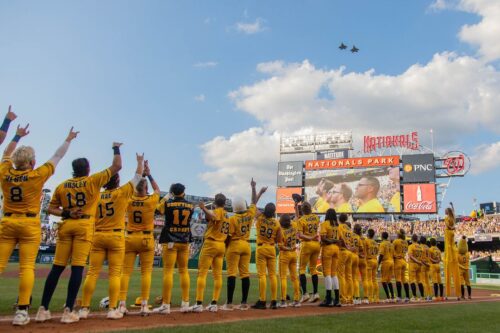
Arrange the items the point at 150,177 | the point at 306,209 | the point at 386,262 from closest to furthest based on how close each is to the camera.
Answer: the point at 150,177
the point at 306,209
the point at 386,262

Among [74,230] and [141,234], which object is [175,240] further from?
[74,230]

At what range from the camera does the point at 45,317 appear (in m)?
5.84

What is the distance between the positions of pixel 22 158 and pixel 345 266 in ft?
25.9

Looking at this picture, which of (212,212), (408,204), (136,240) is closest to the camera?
(136,240)

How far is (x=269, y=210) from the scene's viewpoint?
891 cm

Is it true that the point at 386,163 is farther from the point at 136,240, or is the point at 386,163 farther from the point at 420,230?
the point at 136,240

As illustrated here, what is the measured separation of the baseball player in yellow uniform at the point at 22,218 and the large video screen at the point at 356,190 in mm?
45340

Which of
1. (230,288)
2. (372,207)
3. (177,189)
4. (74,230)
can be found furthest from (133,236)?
(372,207)

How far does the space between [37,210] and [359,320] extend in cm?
546

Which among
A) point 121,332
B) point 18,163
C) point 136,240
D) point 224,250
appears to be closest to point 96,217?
point 136,240

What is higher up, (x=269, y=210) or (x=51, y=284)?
(x=269, y=210)

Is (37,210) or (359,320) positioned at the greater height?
(37,210)

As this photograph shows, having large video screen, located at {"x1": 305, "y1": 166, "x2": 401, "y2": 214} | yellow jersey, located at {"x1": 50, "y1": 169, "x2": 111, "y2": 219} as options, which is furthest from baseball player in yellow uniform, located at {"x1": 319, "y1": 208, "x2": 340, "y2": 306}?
large video screen, located at {"x1": 305, "y1": 166, "x2": 401, "y2": 214}

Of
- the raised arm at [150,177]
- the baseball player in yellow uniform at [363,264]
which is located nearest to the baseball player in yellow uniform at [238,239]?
the raised arm at [150,177]
